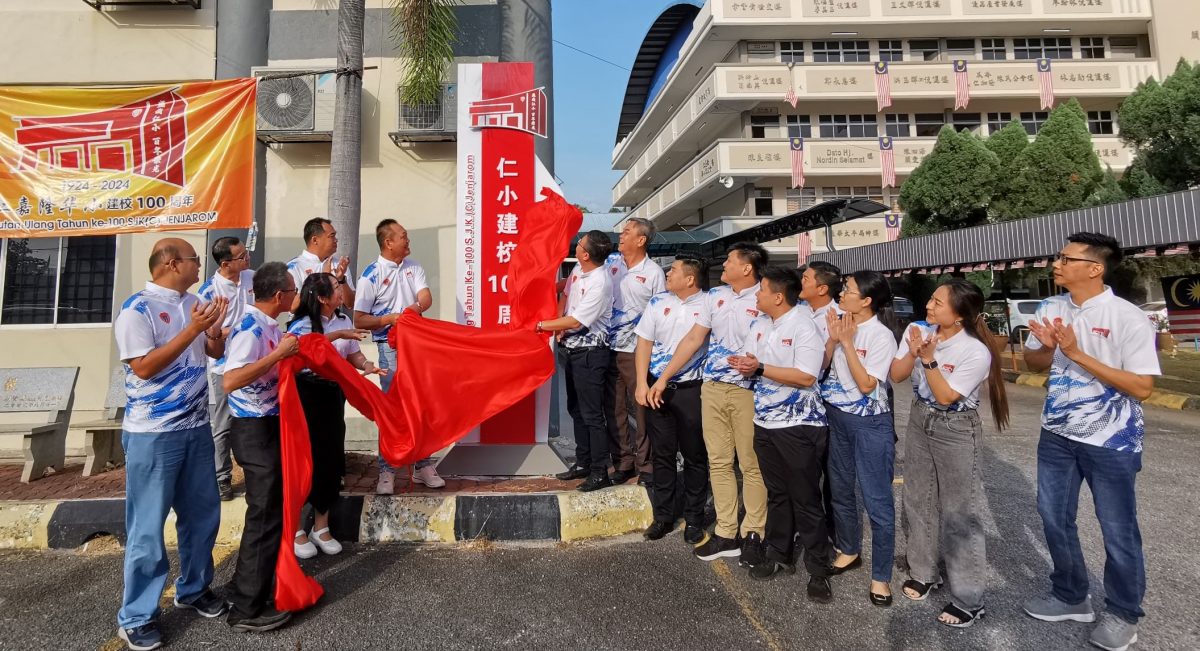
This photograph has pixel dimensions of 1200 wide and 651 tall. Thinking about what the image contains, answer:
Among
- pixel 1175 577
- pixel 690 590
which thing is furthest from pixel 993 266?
pixel 690 590

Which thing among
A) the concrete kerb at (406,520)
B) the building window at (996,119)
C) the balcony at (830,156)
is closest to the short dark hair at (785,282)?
the concrete kerb at (406,520)

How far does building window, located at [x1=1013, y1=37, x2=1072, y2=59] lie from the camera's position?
23.8 meters

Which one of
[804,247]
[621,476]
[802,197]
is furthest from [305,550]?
[802,197]

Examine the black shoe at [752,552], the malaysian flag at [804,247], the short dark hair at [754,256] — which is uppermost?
the malaysian flag at [804,247]

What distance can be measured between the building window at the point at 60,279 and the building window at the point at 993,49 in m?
Result: 30.1

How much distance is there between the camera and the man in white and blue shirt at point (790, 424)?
10.2 ft

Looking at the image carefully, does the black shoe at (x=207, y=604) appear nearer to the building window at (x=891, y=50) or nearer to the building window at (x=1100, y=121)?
the building window at (x=891, y=50)

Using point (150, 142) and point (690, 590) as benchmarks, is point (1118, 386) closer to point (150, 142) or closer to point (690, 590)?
point (690, 590)

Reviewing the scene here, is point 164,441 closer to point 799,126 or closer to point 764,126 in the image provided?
point 764,126

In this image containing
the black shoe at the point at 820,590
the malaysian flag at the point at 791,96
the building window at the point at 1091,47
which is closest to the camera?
the black shoe at the point at 820,590

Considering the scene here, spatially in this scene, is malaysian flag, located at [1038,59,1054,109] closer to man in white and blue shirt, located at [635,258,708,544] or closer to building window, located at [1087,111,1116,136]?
building window, located at [1087,111,1116,136]

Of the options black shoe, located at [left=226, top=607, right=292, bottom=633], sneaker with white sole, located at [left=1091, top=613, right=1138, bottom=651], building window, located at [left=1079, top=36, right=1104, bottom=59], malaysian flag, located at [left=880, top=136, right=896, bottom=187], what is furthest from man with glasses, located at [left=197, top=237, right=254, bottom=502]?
building window, located at [left=1079, top=36, right=1104, bottom=59]

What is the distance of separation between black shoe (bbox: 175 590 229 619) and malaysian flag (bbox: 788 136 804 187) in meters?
23.3

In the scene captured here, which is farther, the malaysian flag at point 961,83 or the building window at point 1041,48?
the building window at point 1041,48
